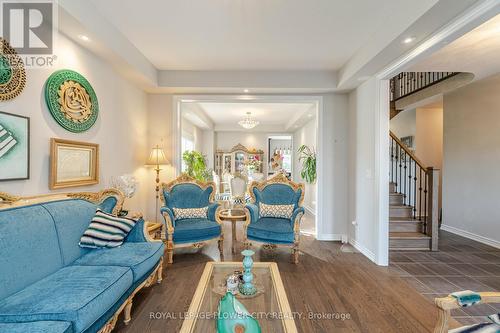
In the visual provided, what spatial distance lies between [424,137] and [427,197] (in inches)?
99.4

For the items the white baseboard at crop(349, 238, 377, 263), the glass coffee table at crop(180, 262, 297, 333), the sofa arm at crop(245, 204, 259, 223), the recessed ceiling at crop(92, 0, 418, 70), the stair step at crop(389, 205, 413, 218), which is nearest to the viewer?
the glass coffee table at crop(180, 262, 297, 333)

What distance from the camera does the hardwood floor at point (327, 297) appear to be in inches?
78.7

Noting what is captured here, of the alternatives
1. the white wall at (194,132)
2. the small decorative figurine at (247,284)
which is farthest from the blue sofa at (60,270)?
the white wall at (194,132)

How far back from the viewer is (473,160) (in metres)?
4.29

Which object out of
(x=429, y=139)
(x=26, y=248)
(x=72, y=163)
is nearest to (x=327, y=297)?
(x=26, y=248)

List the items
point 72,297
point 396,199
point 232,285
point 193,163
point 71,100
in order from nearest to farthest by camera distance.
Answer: point 72,297 → point 232,285 → point 71,100 → point 396,199 → point 193,163

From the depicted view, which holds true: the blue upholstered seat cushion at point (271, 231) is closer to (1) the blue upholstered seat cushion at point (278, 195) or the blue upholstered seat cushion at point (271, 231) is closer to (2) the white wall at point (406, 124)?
(1) the blue upholstered seat cushion at point (278, 195)

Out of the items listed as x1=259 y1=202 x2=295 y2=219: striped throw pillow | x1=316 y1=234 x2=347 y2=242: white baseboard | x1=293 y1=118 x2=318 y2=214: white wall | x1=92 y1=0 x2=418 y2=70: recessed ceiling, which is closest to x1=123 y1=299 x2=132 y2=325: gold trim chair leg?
x1=259 y1=202 x2=295 y2=219: striped throw pillow

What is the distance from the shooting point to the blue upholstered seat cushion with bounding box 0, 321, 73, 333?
1.26 metres

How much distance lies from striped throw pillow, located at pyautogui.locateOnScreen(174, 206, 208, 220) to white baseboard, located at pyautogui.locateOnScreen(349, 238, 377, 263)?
242 centimetres

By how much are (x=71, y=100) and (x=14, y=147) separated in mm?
798

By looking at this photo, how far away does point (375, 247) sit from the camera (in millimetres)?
3285

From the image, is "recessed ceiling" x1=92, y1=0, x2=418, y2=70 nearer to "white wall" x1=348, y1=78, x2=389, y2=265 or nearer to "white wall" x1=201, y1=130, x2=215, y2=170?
"white wall" x1=348, y1=78, x2=389, y2=265

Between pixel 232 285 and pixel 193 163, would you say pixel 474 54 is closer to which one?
pixel 232 285
